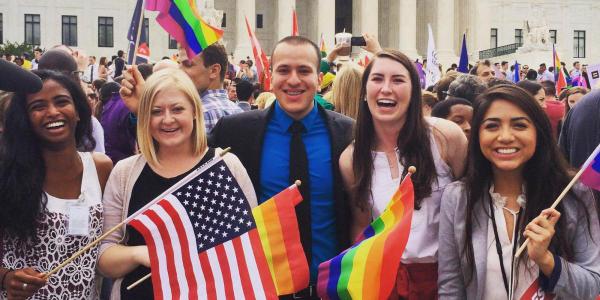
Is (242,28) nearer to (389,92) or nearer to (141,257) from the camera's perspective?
(389,92)

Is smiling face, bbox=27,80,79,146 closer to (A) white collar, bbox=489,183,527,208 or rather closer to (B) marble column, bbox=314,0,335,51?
(A) white collar, bbox=489,183,527,208

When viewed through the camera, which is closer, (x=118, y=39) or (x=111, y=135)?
(x=111, y=135)

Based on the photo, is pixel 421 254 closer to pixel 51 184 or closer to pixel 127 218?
pixel 127 218

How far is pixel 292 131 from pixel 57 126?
56.7 inches

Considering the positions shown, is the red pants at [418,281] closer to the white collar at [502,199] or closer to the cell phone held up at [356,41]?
Result: the white collar at [502,199]

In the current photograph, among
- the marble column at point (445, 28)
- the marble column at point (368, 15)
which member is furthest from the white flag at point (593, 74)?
the marble column at point (445, 28)

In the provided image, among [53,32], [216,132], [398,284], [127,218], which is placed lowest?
[398,284]

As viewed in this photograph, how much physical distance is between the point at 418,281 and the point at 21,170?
2.36 m

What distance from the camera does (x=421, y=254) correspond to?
493 centimetres

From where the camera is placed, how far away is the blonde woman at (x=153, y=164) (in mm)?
4875

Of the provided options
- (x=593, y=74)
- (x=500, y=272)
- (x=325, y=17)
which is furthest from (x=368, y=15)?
(x=500, y=272)

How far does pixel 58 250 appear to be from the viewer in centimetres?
481

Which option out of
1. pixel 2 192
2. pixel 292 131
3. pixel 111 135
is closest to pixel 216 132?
pixel 292 131

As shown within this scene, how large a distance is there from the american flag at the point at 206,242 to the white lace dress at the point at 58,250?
14.1 inches
